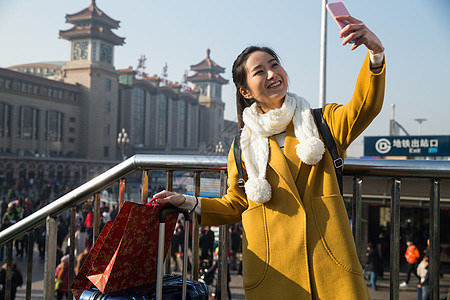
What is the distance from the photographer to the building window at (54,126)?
45.6 m

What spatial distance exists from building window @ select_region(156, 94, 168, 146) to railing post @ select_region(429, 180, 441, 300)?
2428 inches

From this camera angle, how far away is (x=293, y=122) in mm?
1511

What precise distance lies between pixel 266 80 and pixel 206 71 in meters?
86.7

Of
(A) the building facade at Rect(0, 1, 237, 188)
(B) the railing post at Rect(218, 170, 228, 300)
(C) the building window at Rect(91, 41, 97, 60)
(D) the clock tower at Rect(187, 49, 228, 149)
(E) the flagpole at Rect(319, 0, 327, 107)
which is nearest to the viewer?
(B) the railing post at Rect(218, 170, 228, 300)

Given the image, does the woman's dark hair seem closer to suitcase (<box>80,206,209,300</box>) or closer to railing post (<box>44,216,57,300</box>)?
suitcase (<box>80,206,209,300</box>)

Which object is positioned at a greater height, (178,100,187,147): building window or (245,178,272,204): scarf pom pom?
(178,100,187,147): building window

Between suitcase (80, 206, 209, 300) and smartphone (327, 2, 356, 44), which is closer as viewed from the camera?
smartphone (327, 2, 356, 44)

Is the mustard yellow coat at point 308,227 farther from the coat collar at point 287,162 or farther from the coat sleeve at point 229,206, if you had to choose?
the coat sleeve at point 229,206

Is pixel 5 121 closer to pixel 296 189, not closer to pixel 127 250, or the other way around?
pixel 127 250

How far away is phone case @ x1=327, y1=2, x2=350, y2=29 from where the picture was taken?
1315mm

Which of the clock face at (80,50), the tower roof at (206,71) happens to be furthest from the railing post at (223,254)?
the tower roof at (206,71)

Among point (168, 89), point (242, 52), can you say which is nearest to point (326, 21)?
point (242, 52)

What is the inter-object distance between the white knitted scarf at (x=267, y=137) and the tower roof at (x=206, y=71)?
83.9 metres

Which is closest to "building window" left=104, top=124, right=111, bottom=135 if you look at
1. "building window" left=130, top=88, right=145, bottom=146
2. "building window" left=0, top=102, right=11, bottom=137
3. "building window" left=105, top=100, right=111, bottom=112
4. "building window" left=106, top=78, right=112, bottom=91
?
"building window" left=105, top=100, right=111, bottom=112
